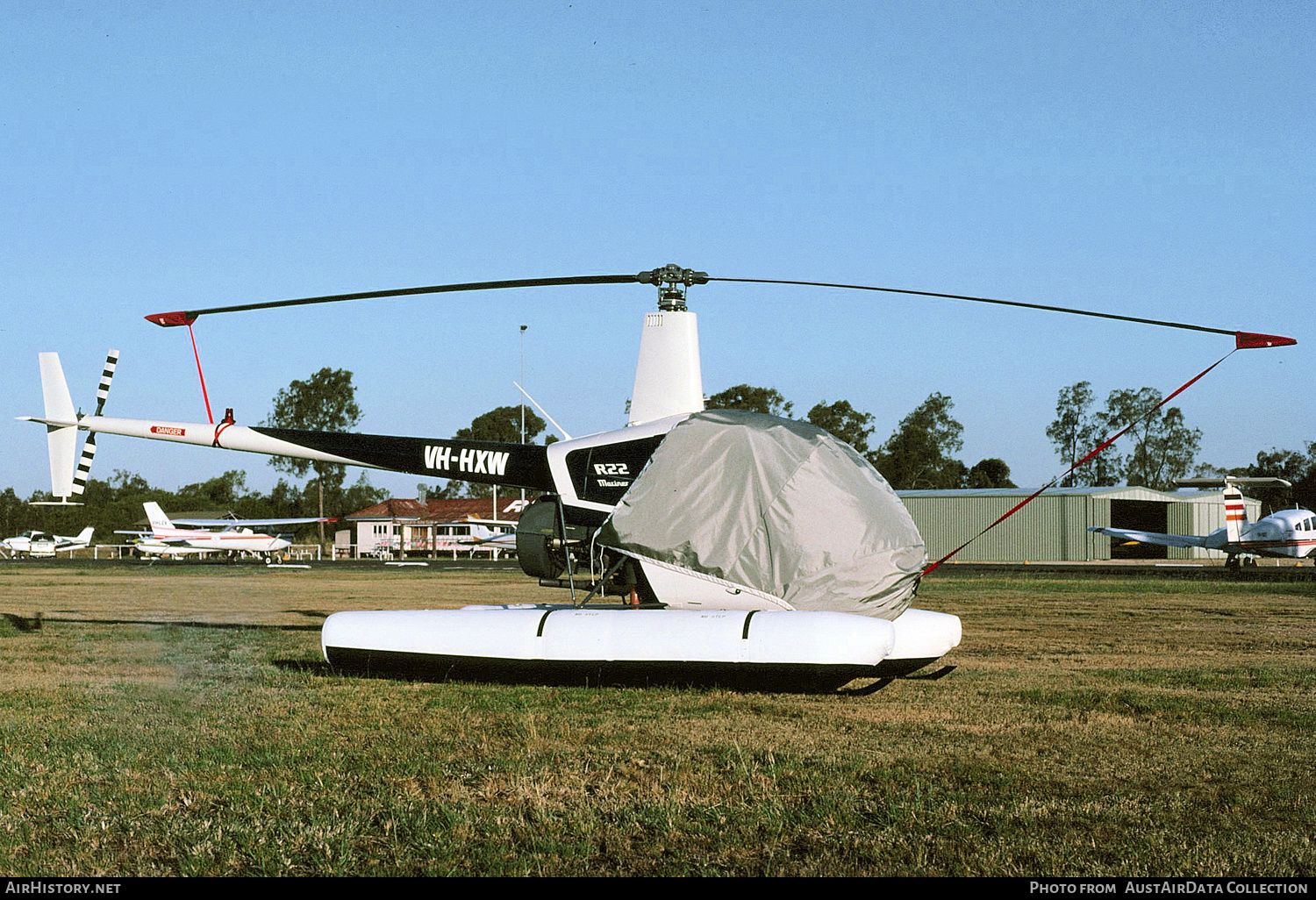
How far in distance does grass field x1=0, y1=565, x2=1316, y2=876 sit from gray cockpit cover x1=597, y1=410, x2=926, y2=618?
890 mm

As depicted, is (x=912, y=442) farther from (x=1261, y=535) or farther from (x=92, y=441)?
(x=92, y=441)

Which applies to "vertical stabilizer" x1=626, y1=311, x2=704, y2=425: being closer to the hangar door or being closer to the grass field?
the grass field

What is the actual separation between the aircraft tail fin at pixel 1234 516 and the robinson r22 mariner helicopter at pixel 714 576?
37.2m

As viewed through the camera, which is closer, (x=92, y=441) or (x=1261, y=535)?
(x=92, y=441)

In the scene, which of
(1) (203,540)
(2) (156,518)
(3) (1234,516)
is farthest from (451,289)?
(2) (156,518)

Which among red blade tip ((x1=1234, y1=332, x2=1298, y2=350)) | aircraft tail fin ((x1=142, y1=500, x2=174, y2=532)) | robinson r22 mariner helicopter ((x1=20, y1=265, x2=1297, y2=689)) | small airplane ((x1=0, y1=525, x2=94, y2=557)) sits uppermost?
red blade tip ((x1=1234, y1=332, x2=1298, y2=350))

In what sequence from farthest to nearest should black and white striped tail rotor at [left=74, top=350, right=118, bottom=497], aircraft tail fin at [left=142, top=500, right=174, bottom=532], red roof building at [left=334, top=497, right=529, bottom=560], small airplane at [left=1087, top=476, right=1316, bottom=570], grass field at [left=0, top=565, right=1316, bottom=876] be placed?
red roof building at [left=334, top=497, right=529, bottom=560] < aircraft tail fin at [left=142, top=500, right=174, bottom=532] < small airplane at [left=1087, top=476, right=1316, bottom=570] < black and white striped tail rotor at [left=74, top=350, right=118, bottom=497] < grass field at [left=0, top=565, right=1316, bottom=876]

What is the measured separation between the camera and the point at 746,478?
8414mm

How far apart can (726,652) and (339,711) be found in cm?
266

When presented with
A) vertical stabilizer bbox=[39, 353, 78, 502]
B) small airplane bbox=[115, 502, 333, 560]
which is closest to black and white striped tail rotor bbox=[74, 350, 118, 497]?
vertical stabilizer bbox=[39, 353, 78, 502]

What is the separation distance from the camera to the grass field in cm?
437

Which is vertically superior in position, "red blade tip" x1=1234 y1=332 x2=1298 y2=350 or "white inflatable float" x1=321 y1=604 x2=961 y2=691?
"red blade tip" x1=1234 y1=332 x2=1298 y2=350

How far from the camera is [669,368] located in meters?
10.2

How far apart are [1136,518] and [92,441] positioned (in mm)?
63601
